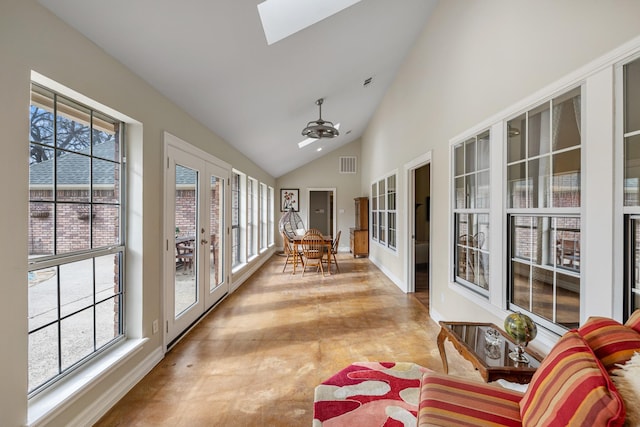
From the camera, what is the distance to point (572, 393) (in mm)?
948

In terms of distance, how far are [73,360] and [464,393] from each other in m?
2.17

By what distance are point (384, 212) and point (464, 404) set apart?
212 inches

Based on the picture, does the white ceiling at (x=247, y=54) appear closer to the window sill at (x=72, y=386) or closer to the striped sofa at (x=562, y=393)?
the window sill at (x=72, y=386)

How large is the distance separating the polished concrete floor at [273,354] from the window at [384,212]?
1.51m

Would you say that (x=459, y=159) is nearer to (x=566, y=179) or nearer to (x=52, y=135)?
(x=566, y=179)

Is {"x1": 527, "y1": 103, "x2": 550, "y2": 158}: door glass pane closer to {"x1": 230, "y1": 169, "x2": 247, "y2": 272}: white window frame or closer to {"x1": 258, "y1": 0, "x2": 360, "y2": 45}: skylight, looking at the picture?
{"x1": 258, "y1": 0, "x2": 360, "y2": 45}: skylight

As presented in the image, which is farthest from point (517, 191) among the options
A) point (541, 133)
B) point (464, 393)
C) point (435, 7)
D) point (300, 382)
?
point (435, 7)

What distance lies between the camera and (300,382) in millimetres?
2250

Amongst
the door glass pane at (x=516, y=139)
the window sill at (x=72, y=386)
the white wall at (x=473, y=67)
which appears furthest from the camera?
the door glass pane at (x=516, y=139)

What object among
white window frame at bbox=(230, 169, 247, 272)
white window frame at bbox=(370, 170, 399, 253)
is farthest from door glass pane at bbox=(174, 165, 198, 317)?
white window frame at bbox=(370, 170, 399, 253)

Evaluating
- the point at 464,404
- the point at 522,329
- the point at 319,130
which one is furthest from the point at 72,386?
the point at 319,130

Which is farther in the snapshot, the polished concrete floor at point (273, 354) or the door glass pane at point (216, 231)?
the door glass pane at point (216, 231)

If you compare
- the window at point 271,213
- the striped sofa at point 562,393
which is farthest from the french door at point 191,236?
the window at point 271,213

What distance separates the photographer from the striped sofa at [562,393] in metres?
0.87
